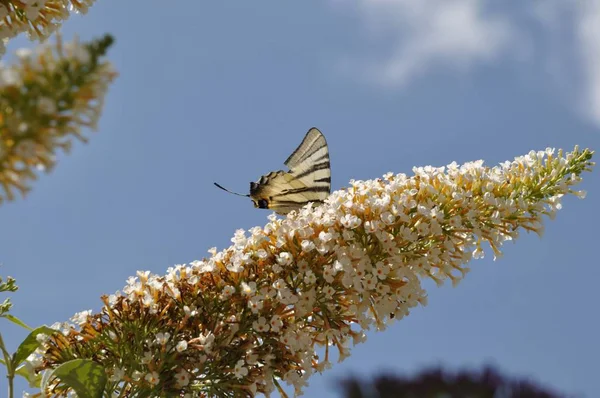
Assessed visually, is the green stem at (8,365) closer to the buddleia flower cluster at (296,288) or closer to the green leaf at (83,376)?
the buddleia flower cluster at (296,288)

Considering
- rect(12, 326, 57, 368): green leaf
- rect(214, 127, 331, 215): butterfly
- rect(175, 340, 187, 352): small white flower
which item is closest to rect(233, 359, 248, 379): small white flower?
rect(175, 340, 187, 352): small white flower

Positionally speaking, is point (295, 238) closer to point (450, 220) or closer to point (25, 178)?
point (450, 220)

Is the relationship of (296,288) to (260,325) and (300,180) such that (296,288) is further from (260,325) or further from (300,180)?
(300,180)

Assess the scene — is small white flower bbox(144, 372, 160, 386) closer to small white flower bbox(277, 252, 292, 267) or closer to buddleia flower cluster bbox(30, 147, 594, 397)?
buddleia flower cluster bbox(30, 147, 594, 397)

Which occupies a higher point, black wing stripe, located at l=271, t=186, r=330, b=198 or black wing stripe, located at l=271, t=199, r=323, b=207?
black wing stripe, located at l=271, t=186, r=330, b=198

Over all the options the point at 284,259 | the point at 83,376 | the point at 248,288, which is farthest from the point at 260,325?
the point at 83,376

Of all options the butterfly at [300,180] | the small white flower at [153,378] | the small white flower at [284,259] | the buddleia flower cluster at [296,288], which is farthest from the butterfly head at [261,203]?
the small white flower at [153,378]
